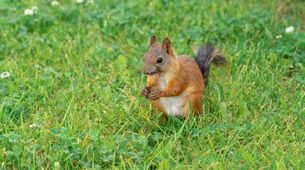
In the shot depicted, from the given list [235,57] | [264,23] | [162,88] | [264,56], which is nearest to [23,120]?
[162,88]

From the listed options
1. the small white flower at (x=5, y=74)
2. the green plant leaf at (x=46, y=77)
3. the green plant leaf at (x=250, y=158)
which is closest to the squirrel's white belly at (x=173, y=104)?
Answer: the green plant leaf at (x=250, y=158)

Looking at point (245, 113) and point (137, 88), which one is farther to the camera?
point (137, 88)

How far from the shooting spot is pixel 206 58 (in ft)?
9.67

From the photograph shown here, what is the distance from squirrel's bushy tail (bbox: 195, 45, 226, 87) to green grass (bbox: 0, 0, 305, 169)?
0.59ft

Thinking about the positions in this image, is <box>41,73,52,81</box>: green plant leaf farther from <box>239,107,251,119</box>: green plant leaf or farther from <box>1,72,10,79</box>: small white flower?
<box>239,107,251,119</box>: green plant leaf

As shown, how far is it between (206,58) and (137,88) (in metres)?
0.66

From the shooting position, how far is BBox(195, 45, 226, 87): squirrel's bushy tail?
9.60ft

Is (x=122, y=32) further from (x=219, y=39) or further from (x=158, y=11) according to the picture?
(x=219, y=39)

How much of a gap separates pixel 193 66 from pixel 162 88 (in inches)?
13.0

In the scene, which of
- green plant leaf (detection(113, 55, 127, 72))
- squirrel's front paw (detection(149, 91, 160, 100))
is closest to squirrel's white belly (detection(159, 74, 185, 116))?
squirrel's front paw (detection(149, 91, 160, 100))

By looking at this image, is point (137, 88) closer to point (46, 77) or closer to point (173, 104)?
point (173, 104)

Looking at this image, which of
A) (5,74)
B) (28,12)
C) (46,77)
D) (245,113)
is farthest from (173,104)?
(28,12)

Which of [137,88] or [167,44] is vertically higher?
[167,44]

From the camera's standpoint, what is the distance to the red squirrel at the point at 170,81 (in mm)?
2385
